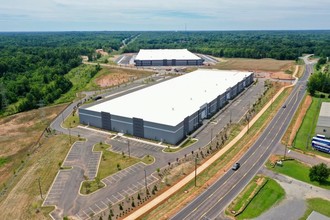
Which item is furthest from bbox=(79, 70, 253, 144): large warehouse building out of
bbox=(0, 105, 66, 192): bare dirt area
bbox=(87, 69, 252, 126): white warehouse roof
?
bbox=(0, 105, 66, 192): bare dirt area

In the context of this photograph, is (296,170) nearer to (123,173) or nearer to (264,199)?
(264,199)

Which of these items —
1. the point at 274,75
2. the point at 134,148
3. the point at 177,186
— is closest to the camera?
the point at 177,186

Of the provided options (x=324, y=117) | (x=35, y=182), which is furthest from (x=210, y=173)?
(x=324, y=117)

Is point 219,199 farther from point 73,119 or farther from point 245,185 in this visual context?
A: point 73,119

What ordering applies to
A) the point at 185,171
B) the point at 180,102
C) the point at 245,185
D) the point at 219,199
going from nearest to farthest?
the point at 219,199 < the point at 245,185 < the point at 185,171 < the point at 180,102

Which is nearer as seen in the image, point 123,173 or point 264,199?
point 264,199

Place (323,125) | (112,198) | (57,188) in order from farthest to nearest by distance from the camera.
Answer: (323,125), (57,188), (112,198)

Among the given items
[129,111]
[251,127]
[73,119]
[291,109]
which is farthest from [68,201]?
[291,109]
